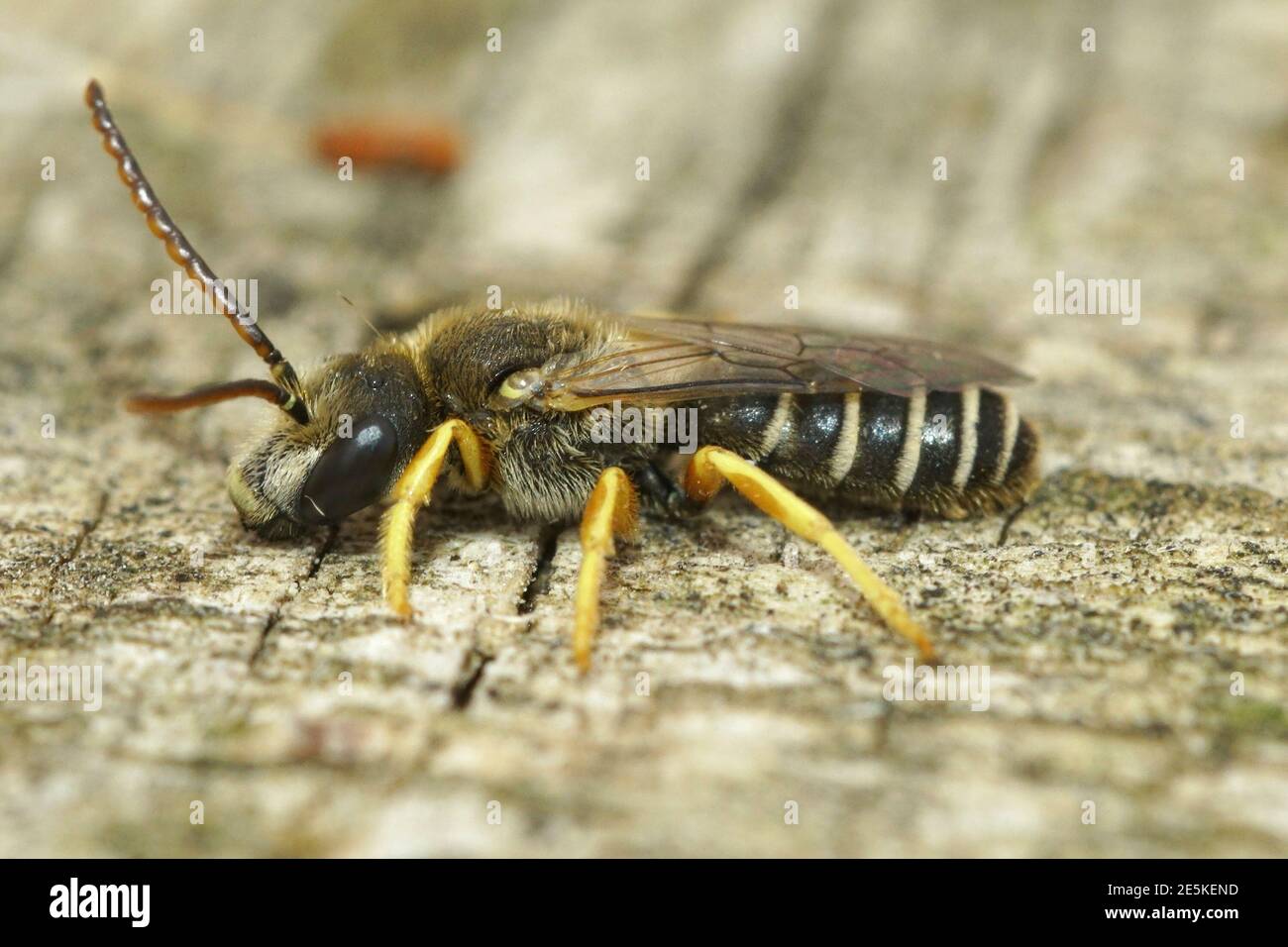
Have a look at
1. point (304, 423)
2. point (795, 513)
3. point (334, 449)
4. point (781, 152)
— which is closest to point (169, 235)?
point (304, 423)

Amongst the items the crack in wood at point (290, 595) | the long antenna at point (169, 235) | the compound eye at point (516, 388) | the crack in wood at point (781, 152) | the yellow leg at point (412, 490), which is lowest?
the crack in wood at point (290, 595)

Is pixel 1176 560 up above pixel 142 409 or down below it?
below

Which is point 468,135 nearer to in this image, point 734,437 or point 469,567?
point 734,437

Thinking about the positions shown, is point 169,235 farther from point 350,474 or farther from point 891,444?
point 891,444

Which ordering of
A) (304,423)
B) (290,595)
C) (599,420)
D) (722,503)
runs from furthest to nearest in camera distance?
(722,503)
(599,420)
(304,423)
(290,595)

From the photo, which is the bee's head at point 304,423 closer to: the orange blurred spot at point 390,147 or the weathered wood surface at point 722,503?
the weathered wood surface at point 722,503

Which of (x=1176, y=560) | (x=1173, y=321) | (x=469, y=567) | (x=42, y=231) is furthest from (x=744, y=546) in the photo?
(x=42, y=231)

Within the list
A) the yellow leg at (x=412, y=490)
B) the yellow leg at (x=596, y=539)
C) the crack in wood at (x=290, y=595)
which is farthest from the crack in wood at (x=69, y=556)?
the yellow leg at (x=596, y=539)
